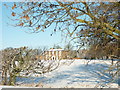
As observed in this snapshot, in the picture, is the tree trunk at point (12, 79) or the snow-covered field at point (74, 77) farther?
the snow-covered field at point (74, 77)

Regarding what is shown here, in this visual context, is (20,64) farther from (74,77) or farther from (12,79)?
(74,77)

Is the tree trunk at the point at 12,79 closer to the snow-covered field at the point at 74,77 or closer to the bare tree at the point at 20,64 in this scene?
the bare tree at the point at 20,64

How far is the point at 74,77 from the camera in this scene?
9.53ft

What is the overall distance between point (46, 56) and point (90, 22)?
3.09 ft

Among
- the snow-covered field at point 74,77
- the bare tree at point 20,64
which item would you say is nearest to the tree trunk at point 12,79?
the bare tree at point 20,64

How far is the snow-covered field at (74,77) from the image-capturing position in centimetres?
225

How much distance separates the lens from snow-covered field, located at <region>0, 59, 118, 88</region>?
7.39ft

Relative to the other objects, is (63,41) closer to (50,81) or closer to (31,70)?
(31,70)

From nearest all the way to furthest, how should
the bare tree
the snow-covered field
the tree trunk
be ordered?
the bare tree < the tree trunk < the snow-covered field

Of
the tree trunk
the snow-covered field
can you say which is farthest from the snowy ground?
the tree trunk

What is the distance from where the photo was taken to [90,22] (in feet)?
4.60

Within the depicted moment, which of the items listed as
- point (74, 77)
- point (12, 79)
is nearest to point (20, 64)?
point (12, 79)

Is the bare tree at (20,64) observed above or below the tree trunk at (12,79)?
above

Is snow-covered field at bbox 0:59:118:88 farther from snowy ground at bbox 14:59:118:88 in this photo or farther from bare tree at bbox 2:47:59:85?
bare tree at bbox 2:47:59:85
